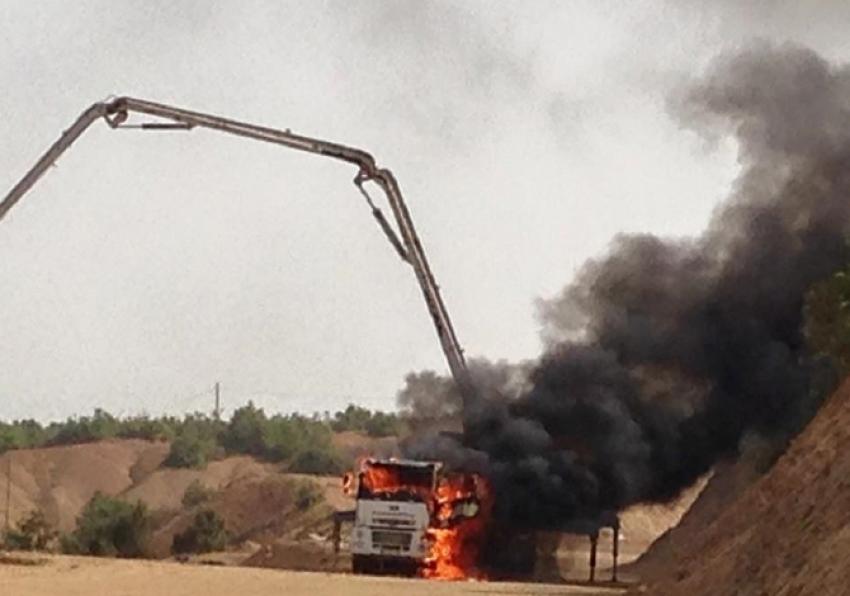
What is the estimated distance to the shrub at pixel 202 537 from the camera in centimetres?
6969

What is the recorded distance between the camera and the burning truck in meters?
44.6

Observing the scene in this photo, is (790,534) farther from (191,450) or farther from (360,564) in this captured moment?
(191,450)

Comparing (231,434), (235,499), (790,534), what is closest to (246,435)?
(231,434)

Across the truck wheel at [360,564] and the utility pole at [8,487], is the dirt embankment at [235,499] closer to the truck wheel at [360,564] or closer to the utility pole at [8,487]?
the utility pole at [8,487]

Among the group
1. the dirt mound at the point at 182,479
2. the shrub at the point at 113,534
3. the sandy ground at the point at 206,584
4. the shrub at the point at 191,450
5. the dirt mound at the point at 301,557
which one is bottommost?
the sandy ground at the point at 206,584

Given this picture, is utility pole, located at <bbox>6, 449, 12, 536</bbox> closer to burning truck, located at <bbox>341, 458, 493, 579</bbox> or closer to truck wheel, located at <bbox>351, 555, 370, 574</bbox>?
truck wheel, located at <bbox>351, 555, 370, 574</bbox>

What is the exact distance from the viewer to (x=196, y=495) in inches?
3516

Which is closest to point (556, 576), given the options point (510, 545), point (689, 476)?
point (510, 545)

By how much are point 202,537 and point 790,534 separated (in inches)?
2109

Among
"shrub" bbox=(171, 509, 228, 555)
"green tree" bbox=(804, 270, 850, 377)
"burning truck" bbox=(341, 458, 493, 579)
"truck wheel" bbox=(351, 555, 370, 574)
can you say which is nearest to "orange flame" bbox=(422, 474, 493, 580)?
"burning truck" bbox=(341, 458, 493, 579)

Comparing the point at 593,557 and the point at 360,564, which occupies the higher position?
the point at 593,557

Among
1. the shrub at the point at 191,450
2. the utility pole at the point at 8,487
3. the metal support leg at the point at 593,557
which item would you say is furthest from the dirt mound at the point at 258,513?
the metal support leg at the point at 593,557

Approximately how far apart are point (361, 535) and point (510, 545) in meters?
6.09

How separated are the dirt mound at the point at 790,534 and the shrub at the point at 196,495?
206 feet
